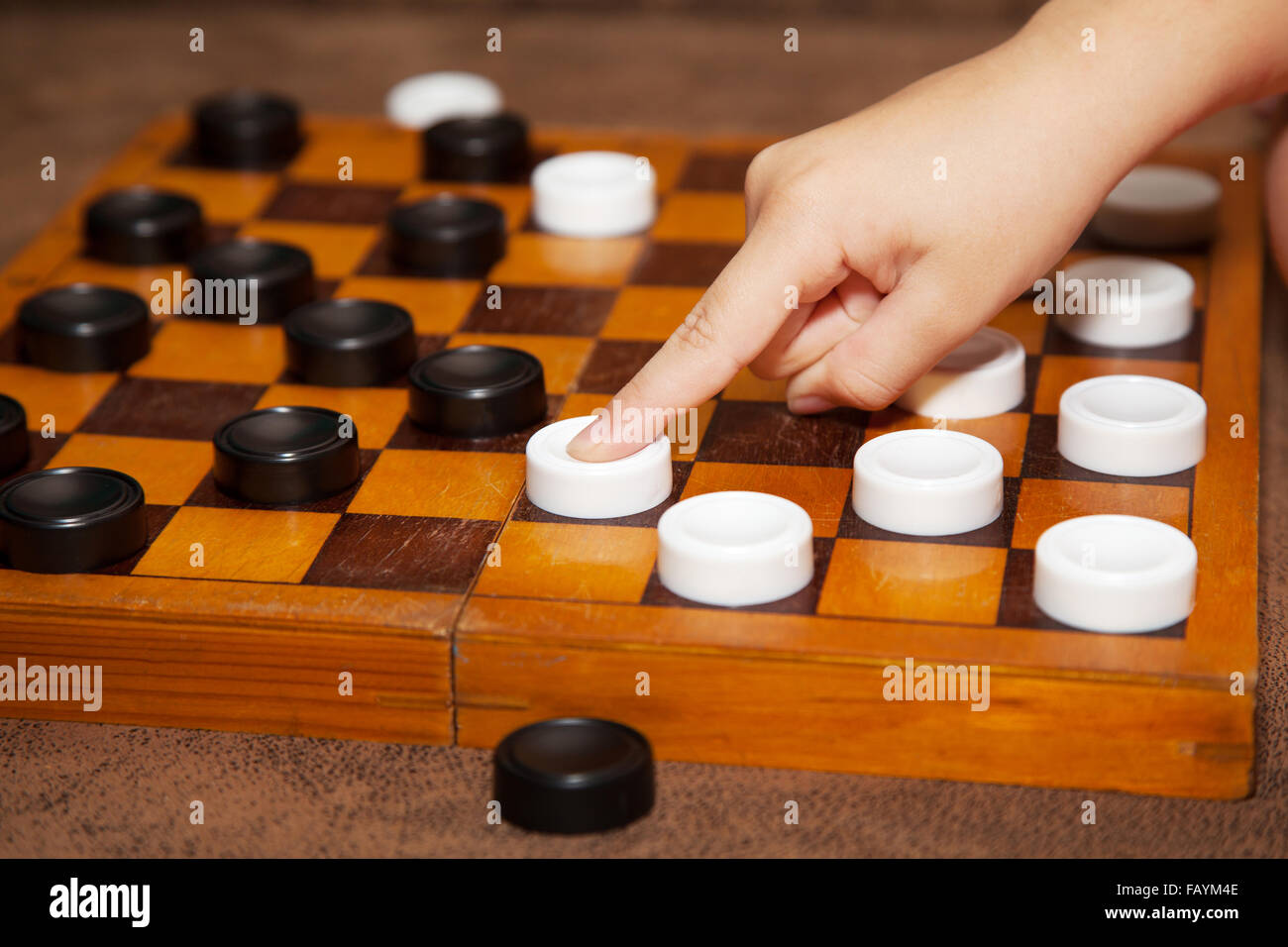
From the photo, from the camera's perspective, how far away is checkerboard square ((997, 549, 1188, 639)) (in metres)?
1.19

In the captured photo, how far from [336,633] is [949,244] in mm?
594

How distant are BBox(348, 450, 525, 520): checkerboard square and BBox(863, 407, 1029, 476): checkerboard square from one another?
1.12ft

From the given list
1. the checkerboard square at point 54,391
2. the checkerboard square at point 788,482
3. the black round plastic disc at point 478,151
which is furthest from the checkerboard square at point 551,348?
the black round plastic disc at point 478,151

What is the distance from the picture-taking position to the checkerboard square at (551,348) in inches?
65.4

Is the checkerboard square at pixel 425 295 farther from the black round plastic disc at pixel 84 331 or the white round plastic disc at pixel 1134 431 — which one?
the white round plastic disc at pixel 1134 431

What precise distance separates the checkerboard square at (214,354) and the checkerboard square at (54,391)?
0.05 m

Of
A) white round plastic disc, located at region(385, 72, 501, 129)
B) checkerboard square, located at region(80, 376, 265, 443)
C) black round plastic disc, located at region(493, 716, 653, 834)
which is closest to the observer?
black round plastic disc, located at region(493, 716, 653, 834)

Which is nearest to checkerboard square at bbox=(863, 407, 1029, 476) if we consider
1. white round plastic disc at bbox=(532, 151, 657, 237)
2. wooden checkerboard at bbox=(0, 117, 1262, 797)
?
wooden checkerboard at bbox=(0, 117, 1262, 797)

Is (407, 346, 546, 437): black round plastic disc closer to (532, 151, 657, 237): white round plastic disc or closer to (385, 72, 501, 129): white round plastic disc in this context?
(532, 151, 657, 237): white round plastic disc

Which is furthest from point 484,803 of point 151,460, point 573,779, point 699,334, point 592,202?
point 592,202

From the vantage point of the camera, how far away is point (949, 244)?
4.43 ft

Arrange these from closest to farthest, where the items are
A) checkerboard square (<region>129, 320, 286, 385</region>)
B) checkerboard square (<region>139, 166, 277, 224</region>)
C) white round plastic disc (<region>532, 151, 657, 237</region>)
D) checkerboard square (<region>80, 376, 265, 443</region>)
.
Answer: checkerboard square (<region>80, 376, 265, 443</region>) → checkerboard square (<region>129, 320, 286, 385</region>) → white round plastic disc (<region>532, 151, 657, 237</region>) → checkerboard square (<region>139, 166, 277, 224</region>)

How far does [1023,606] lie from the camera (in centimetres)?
123

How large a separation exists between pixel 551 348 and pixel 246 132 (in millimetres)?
733
